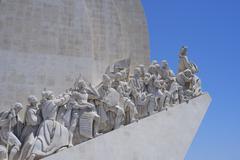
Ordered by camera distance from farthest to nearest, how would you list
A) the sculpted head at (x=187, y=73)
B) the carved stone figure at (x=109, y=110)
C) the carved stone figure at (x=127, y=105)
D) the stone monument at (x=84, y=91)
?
the sculpted head at (x=187, y=73) < the carved stone figure at (x=127, y=105) < the carved stone figure at (x=109, y=110) < the stone monument at (x=84, y=91)

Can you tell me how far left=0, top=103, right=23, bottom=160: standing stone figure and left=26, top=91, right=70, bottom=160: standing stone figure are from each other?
39cm

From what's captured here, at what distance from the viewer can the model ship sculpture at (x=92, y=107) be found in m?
9.84

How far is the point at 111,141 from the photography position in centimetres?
1046

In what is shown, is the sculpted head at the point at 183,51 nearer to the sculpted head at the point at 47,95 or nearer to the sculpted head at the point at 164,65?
the sculpted head at the point at 164,65

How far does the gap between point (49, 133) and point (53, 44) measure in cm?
296

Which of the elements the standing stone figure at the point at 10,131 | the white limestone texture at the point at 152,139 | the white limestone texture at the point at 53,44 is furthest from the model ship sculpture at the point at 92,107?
the white limestone texture at the point at 53,44

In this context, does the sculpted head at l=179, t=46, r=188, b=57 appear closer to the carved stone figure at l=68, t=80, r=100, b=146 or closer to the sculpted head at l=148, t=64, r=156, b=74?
the sculpted head at l=148, t=64, r=156, b=74

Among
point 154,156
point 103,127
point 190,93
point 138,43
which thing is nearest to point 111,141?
point 103,127

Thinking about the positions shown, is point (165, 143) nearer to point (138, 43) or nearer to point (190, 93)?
point (190, 93)

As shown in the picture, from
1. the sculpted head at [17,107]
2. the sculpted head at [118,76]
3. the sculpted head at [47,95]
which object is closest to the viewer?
the sculpted head at [17,107]

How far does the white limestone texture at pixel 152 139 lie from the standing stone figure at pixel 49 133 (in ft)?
0.75

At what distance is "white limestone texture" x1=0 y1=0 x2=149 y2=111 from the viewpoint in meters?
11.3

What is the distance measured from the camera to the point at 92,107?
10680mm

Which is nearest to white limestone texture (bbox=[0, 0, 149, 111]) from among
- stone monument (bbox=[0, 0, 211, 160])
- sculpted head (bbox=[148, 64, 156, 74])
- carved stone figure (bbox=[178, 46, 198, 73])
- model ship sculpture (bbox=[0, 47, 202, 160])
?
stone monument (bbox=[0, 0, 211, 160])
